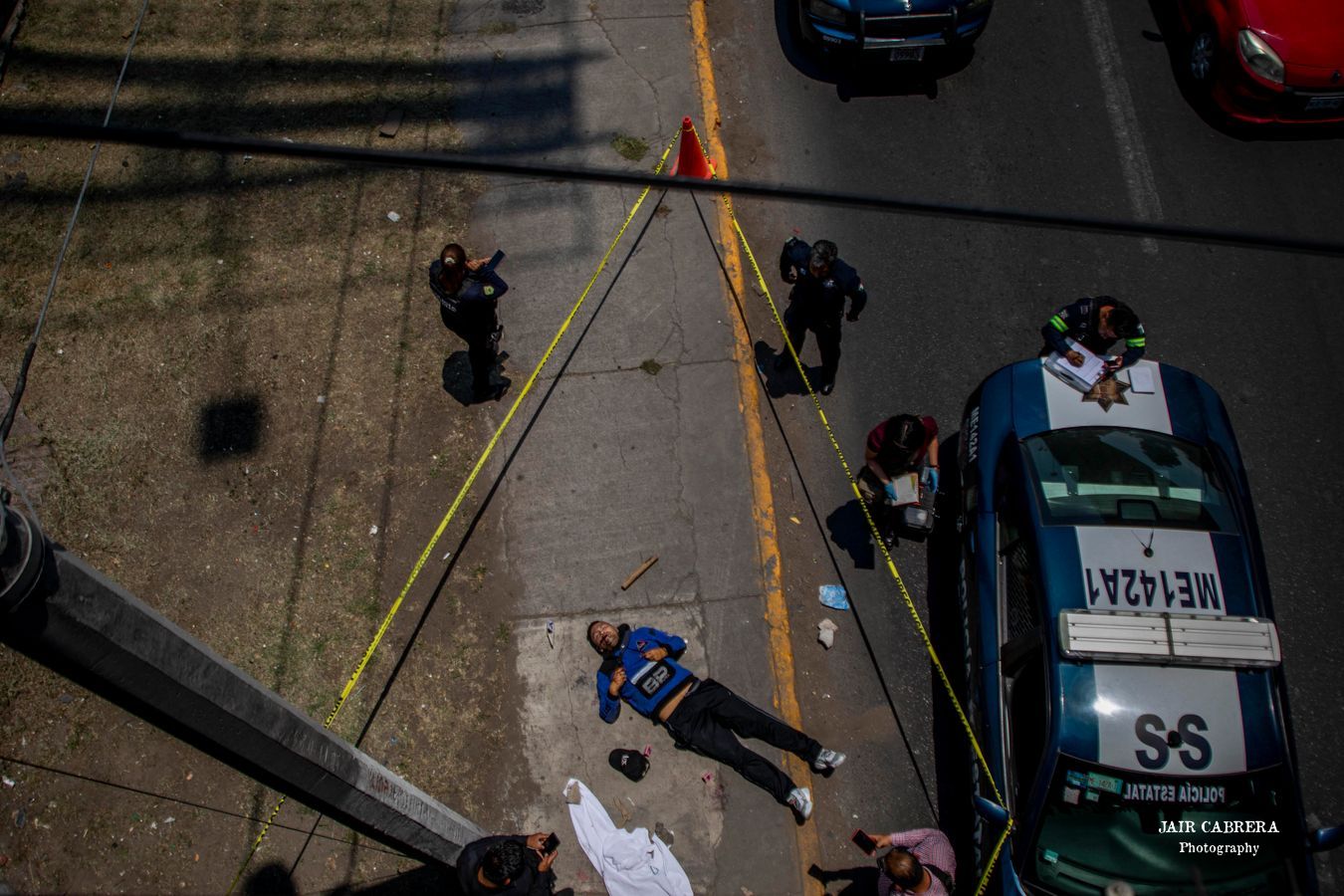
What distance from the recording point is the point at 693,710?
6.64m

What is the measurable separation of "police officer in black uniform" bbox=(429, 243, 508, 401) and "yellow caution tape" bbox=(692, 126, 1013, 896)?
6.29 ft

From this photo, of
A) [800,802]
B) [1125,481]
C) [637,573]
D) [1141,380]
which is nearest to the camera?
[1125,481]

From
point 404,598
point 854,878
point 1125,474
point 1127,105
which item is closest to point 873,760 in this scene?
point 854,878

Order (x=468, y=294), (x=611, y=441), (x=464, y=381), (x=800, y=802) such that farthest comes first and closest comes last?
(x=464, y=381) → (x=611, y=441) → (x=468, y=294) → (x=800, y=802)

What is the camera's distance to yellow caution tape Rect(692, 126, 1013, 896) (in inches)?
233

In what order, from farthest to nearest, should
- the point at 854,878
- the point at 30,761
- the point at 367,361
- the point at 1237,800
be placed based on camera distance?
1. the point at 367,361
2. the point at 30,761
3. the point at 854,878
4. the point at 1237,800

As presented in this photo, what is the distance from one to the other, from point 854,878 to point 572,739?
210 cm

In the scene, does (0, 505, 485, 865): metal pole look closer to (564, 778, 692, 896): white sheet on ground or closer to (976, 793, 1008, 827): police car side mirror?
(564, 778, 692, 896): white sheet on ground

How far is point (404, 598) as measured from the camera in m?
7.35

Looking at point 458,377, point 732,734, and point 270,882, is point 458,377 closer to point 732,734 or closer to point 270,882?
point 732,734

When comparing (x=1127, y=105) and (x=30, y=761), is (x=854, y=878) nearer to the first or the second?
(x=30, y=761)

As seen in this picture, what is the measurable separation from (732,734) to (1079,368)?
11.6 feet

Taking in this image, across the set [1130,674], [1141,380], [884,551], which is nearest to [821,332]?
[884,551]

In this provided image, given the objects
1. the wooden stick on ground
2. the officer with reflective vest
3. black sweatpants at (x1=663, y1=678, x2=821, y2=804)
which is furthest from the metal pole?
the officer with reflective vest
